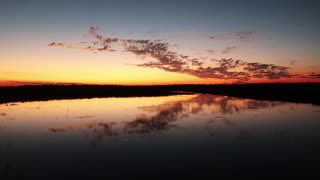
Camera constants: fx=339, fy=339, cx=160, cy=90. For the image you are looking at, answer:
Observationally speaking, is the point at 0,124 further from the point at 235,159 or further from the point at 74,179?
the point at 235,159

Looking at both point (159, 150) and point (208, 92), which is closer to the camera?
point (159, 150)

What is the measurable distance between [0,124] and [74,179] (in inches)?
711

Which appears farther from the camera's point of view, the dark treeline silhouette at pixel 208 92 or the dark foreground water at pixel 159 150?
the dark treeline silhouette at pixel 208 92

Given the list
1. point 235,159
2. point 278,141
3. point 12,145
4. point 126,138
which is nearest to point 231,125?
point 278,141

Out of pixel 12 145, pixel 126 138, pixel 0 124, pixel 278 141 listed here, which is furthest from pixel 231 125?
pixel 0 124

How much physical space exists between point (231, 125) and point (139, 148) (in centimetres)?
1010

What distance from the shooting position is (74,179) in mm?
11602

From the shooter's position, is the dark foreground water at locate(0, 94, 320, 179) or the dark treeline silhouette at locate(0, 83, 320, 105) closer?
the dark foreground water at locate(0, 94, 320, 179)

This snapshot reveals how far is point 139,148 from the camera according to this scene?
1698 cm

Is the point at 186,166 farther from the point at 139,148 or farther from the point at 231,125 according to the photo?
the point at 231,125

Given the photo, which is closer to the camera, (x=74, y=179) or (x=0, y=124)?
(x=74, y=179)

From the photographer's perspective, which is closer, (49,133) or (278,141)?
(278,141)

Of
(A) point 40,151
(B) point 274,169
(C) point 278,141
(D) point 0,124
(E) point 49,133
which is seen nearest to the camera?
(B) point 274,169

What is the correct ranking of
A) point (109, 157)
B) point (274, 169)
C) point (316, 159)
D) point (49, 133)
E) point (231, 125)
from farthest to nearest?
point (231, 125), point (49, 133), point (109, 157), point (316, 159), point (274, 169)
